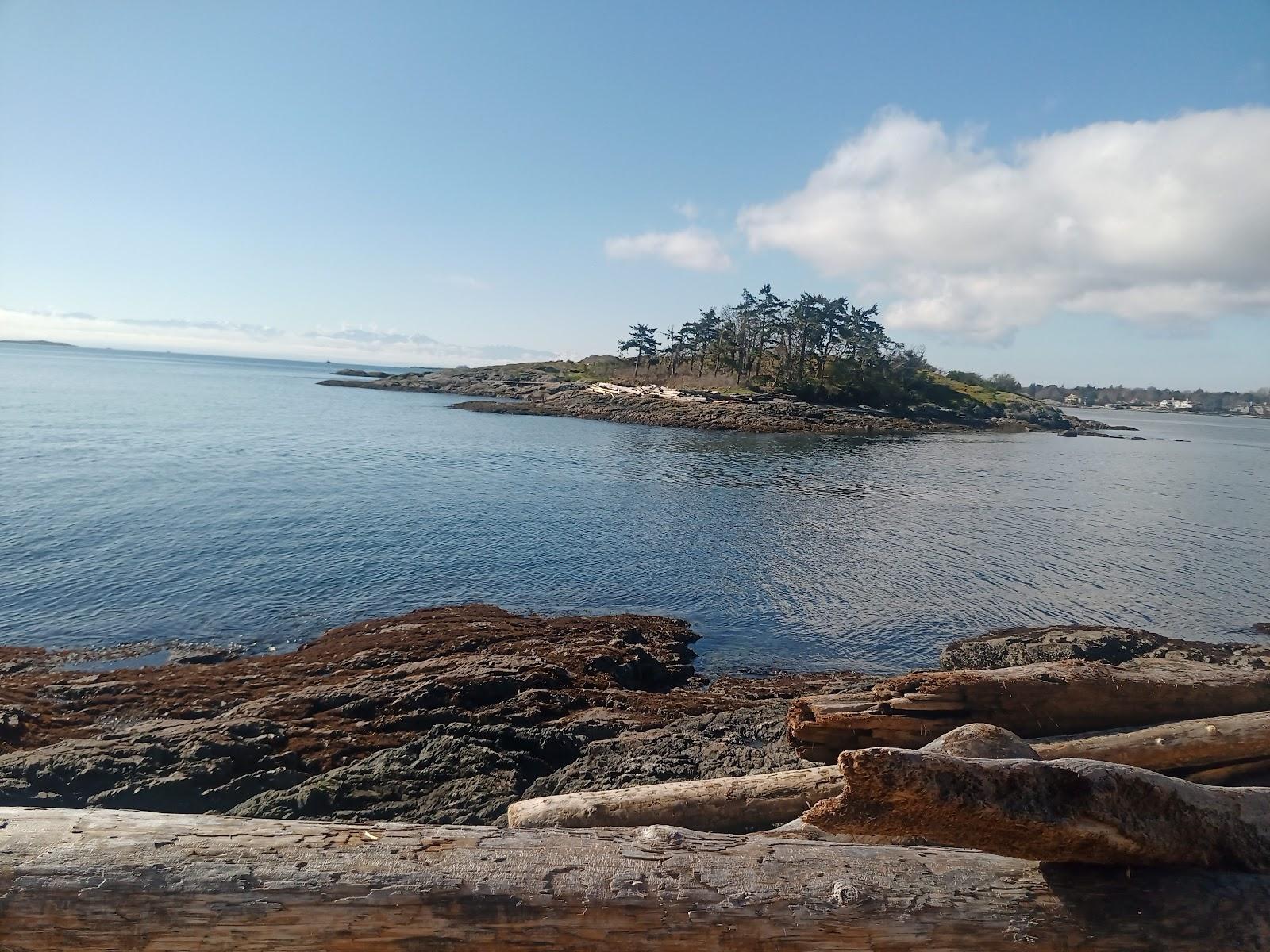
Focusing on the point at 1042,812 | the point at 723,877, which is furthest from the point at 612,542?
the point at 1042,812

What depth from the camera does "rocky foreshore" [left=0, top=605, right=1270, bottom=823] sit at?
29.5 ft

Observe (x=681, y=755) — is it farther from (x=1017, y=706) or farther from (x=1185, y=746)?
(x=1185, y=746)

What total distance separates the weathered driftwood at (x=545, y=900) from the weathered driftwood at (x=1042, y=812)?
0.21 m

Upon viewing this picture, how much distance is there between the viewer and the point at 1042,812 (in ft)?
12.1

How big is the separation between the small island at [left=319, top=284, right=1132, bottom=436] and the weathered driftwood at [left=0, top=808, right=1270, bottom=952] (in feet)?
241

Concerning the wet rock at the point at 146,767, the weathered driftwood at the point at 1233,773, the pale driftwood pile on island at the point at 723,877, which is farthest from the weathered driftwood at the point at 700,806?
the wet rock at the point at 146,767

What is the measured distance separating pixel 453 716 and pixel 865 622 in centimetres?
1203

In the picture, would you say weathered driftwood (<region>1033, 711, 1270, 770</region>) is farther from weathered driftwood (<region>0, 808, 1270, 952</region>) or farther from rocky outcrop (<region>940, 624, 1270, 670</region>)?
rocky outcrop (<region>940, 624, 1270, 670</region>)

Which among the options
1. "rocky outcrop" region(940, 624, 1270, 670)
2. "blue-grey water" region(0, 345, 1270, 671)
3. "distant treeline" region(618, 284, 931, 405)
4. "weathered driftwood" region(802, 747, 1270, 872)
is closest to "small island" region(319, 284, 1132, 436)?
"distant treeline" region(618, 284, 931, 405)

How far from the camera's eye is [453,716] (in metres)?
11.3

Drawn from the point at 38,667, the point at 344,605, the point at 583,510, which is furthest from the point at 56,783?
the point at 583,510

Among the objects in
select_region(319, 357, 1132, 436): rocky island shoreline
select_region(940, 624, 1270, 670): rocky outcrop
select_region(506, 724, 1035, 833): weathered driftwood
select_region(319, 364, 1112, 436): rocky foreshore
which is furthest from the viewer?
select_region(319, 357, 1132, 436): rocky island shoreline

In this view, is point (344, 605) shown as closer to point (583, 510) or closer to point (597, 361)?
point (583, 510)

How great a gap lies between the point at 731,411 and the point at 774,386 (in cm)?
1948
